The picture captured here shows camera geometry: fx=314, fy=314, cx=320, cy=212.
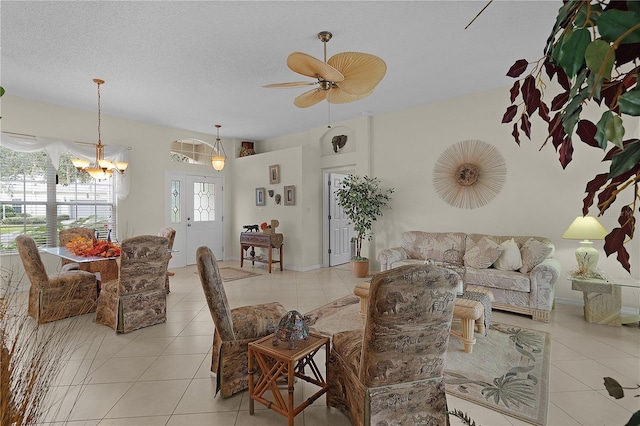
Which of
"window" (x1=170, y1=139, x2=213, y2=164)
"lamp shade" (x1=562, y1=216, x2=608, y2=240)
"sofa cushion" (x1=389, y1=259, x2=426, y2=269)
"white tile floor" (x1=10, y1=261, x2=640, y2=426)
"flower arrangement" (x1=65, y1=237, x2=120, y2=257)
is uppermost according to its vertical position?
"window" (x1=170, y1=139, x2=213, y2=164)

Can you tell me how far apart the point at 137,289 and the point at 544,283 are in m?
4.49

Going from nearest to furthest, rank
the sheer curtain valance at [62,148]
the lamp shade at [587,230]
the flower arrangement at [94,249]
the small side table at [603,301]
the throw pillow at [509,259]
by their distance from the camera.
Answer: the small side table at [603,301]
the lamp shade at [587,230]
the flower arrangement at [94,249]
the throw pillow at [509,259]
the sheer curtain valance at [62,148]

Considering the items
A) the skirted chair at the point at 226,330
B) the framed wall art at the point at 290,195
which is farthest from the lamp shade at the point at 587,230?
the framed wall art at the point at 290,195

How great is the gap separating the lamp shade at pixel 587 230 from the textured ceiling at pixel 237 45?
2.02 meters

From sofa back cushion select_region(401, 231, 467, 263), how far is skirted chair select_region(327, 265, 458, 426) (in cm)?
317

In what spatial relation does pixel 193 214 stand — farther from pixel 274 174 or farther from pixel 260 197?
pixel 274 174

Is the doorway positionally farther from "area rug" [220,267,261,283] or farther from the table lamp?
the table lamp

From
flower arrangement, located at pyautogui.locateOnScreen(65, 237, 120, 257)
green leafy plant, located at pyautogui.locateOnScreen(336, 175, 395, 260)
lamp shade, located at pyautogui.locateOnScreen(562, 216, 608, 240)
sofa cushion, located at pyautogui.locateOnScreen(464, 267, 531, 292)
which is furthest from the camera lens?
green leafy plant, located at pyautogui.locateOnScreen(336, 175, 395, 260)

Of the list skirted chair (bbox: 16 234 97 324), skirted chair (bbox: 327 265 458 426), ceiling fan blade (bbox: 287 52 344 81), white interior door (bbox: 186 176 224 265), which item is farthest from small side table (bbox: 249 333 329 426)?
white interior door (bbox: 186 176 224 265)

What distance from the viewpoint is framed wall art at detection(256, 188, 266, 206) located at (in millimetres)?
7153

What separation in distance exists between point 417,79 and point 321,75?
2297 millimetres

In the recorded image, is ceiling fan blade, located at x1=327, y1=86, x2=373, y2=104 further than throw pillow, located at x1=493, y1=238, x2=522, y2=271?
No

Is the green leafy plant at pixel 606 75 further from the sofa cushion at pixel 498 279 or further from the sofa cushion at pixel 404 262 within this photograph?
the sofa cushion at pixel 404 262

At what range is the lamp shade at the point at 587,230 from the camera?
137 inches
